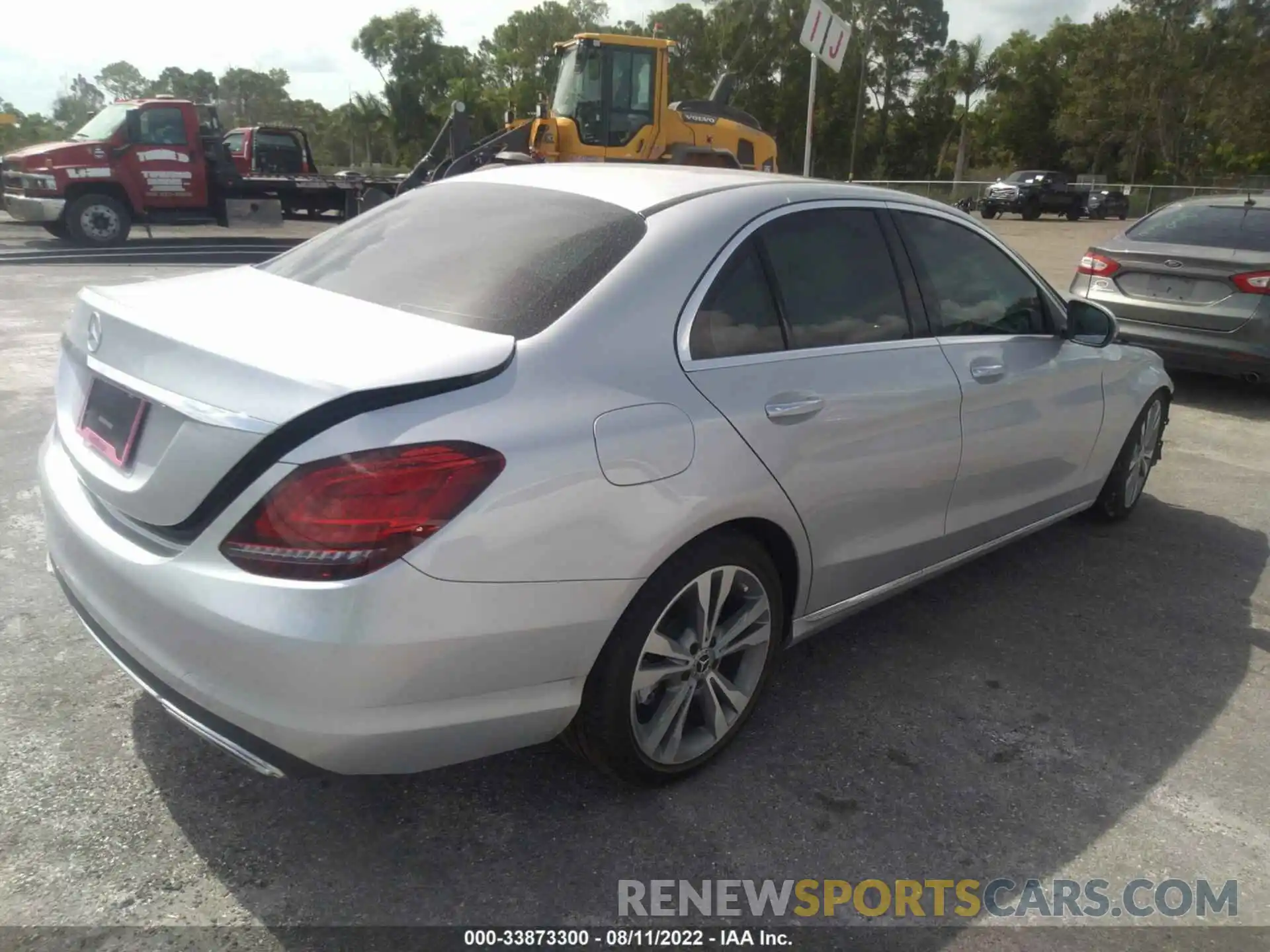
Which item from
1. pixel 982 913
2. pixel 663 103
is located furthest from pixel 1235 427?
pixel 663 103

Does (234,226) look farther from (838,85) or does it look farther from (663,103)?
(838,85)

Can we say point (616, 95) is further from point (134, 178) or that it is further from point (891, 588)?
point (891, 588)

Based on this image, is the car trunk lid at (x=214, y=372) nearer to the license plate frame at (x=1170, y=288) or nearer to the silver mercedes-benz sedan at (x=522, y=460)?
the silver mercedes-benz sedan at (x=522, y=460)

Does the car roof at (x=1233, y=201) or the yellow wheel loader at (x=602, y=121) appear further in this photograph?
the yellow wheel loader at (x=602, y=121)

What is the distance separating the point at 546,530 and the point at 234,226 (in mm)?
18484

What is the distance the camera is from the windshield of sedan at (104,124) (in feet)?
53.7

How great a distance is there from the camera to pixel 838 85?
2547 inches

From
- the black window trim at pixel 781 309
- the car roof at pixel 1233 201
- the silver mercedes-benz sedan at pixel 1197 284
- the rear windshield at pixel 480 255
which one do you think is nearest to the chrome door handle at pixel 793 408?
the black window trim at pixel 781 309

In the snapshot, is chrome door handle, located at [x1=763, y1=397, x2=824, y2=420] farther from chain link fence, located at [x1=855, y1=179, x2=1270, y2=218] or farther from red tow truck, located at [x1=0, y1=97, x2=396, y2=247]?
chain link fence, located at [x1=855, y1=179, x2=1270, y2=218]

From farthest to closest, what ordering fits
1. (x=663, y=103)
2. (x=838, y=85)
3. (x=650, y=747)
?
(x=838, y=85) → (x=663, y=103) → (x=650, y=747)

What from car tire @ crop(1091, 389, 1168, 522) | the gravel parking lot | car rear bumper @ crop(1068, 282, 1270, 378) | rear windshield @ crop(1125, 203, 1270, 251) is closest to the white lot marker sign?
rear windshield @ crop(1125, 203, 1270, 251)

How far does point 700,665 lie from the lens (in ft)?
9.24

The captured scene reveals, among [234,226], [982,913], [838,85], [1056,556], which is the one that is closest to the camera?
[982,913]

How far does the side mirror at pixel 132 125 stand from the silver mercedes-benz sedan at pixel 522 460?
15.4 metres
